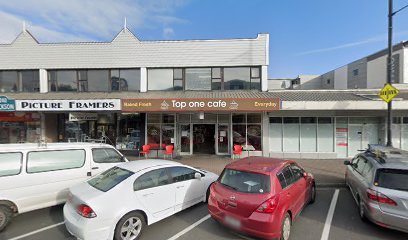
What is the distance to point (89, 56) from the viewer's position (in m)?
14.6

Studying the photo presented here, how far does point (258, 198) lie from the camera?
13.7ft

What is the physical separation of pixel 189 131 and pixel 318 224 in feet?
31.8

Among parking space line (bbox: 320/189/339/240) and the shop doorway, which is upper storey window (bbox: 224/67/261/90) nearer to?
the shop doorway

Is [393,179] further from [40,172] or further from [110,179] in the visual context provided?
[40,172]

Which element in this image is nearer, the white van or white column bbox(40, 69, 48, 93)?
the white van

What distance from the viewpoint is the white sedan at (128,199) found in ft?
13.3

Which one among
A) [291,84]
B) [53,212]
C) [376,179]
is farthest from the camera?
A: [291,84]

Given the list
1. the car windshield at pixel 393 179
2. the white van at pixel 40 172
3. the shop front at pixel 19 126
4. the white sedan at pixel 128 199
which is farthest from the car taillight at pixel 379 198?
the shop front at pixel 19 126

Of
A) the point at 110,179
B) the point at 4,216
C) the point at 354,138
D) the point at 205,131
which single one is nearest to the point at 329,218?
the point at 110,179

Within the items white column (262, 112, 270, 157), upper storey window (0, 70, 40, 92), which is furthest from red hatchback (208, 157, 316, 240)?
upper storey window (0, 70, 40, 92)

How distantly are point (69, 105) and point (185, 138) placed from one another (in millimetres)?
6591

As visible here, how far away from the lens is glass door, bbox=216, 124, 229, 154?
1373 centimetres

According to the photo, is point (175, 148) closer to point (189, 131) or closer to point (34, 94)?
point (189, 131)

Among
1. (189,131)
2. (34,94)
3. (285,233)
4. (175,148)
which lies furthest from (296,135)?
(34,94)
